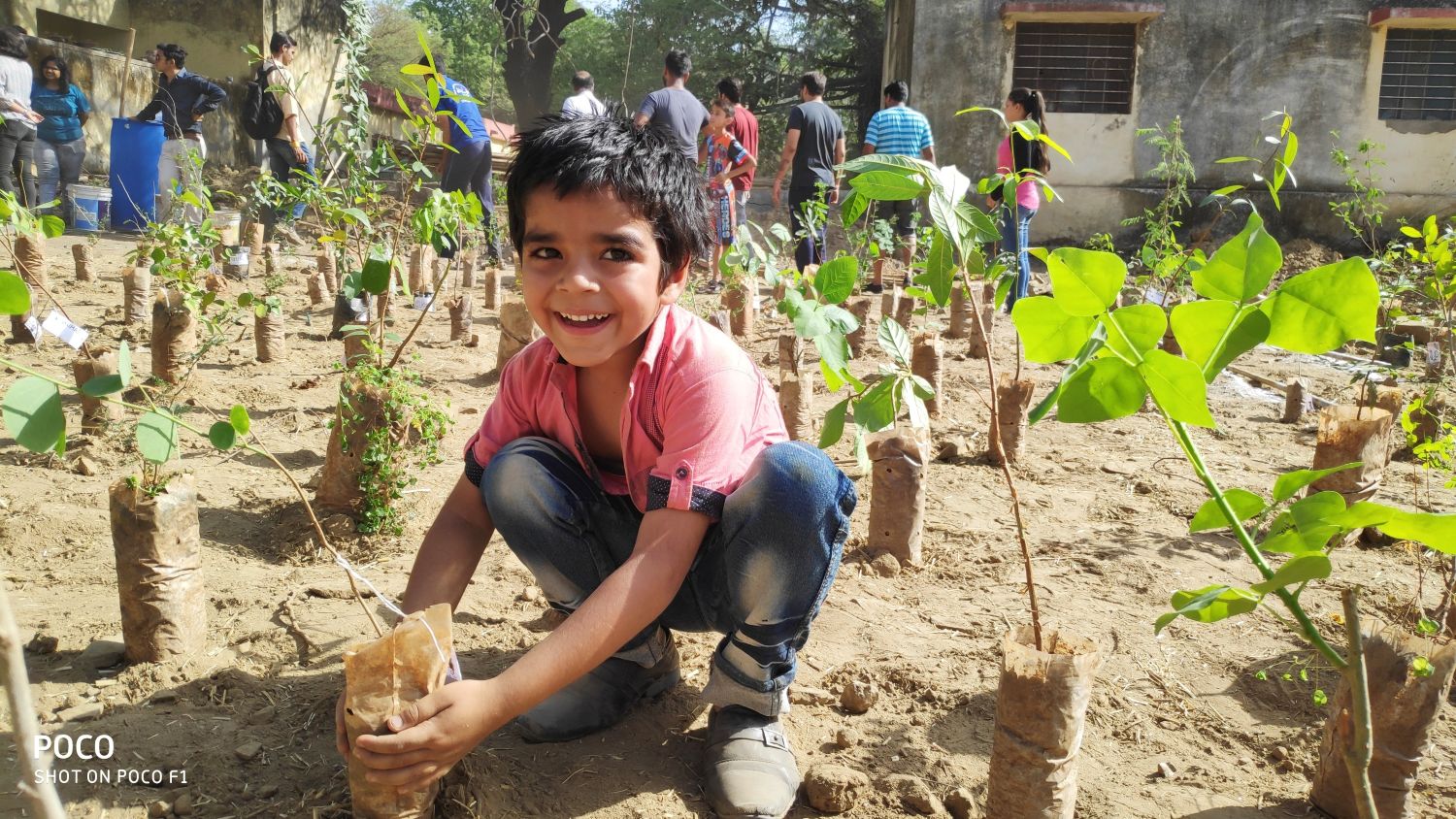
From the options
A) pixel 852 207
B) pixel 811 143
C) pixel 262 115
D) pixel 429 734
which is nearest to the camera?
pixel 429 734

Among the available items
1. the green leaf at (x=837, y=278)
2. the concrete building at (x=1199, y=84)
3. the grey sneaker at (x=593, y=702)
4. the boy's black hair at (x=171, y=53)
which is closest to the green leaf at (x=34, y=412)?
the grey sneaker at (x=593, y=702)

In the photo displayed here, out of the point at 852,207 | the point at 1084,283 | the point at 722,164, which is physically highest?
the point at 722,164

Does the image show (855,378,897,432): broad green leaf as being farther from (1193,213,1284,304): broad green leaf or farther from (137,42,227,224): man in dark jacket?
(137,42,227,224): man in dark jacket

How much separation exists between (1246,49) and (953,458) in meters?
9.22

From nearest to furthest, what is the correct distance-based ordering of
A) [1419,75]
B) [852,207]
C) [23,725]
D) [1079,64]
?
[23,725]
[852,207]
[1419,75]
[1079,64]

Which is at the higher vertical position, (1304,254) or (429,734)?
(1304,254)

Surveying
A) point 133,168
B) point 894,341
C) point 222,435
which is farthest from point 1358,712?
point 133,168

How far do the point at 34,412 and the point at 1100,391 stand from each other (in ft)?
3.62

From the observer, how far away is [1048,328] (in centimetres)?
100

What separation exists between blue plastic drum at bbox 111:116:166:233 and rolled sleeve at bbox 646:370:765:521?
8.87 m

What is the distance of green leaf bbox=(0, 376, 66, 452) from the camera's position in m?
1.05

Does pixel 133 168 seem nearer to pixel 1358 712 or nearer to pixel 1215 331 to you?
pixel 1215 331

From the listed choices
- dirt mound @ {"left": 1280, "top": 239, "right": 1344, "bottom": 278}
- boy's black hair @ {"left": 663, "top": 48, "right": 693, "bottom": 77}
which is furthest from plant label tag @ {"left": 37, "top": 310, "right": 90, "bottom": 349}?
dirt mound @ {"left": 1280, "top": 239, "right": 1344, "bottom": 278}

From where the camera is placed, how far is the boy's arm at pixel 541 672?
4.28ft
